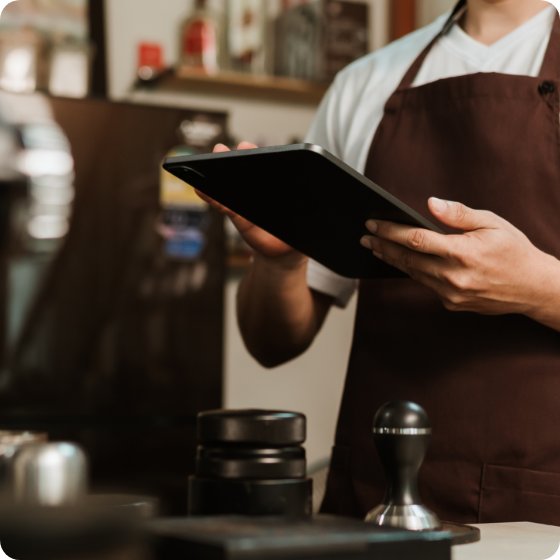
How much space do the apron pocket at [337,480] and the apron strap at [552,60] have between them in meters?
0.57

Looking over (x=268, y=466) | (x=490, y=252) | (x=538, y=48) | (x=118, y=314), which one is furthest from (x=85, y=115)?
(x=268, y=466)

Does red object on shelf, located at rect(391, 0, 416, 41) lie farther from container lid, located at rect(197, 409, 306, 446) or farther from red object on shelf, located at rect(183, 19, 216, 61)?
container lid, located at rect(197, 409, 306, 446)

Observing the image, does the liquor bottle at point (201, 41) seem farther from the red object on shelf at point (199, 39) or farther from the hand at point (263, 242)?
the hand at point (263, 242)

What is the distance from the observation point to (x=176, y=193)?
2057 mm

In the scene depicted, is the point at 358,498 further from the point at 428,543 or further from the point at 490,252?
the point at 428,543

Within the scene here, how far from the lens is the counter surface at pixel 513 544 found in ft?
1.84

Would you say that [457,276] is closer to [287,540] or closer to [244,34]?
[287,540]

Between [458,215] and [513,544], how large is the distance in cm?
34

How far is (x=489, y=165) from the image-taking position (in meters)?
1.03

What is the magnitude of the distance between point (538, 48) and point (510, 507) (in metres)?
Answer: 0.62

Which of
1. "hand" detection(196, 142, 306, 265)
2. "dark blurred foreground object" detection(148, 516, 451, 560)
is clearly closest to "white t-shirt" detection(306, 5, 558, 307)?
"hand" detection(196, 142, 306, 265)

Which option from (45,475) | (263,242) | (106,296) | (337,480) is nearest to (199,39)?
(106,296)

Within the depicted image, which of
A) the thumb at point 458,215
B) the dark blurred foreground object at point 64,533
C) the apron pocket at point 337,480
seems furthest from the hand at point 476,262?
the dark blurred foreground object at point 64,533

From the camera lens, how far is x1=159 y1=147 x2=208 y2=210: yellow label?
204 cm
